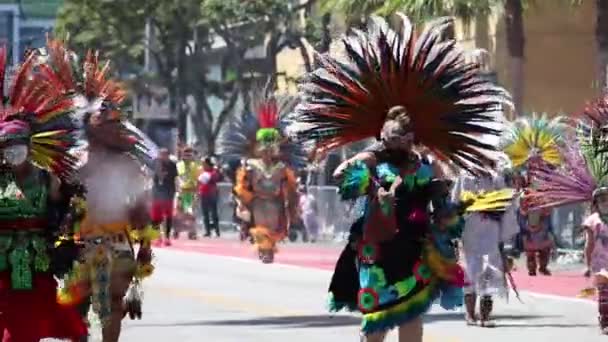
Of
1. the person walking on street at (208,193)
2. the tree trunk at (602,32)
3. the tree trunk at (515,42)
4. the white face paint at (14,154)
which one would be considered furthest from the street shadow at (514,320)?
the person walking on street at (208,193)

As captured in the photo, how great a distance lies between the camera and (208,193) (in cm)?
3966

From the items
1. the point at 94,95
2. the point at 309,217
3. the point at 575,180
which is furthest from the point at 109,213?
the point at 309,217

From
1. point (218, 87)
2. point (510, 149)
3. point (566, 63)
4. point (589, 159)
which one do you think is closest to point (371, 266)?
point (589, 159)

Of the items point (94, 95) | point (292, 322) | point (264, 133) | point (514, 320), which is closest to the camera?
point (94, 95)

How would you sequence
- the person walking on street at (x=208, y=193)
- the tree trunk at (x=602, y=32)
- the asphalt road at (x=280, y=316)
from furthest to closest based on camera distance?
the person walking on street at (x=208, y=193)
the tree trunk at (x=602, y=32)
the asphalt road at (x=280, y=316)

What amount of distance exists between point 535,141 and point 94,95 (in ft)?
38.5

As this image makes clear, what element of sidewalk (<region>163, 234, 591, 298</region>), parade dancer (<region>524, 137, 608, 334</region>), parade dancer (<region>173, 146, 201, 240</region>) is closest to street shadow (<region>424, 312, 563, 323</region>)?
parade dancer (<region>524, 137, 608, 334</region>)

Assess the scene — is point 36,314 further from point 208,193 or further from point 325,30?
point 325,30

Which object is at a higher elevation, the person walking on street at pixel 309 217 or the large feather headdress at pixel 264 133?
the large feather headdress at pixel 264 133

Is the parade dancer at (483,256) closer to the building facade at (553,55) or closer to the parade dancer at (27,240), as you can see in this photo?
the parade dancer at (27,240)

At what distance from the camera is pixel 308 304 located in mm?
20562

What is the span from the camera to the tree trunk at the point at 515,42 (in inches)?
1315

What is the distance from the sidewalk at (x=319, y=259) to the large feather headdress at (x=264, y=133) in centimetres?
180

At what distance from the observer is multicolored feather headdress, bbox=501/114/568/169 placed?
23016 mm
